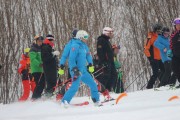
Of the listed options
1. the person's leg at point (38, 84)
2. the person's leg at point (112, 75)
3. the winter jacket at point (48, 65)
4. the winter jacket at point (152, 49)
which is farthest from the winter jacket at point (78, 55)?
the winter jacket at point (152, 49)

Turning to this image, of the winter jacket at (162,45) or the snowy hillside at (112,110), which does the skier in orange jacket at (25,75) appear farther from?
the winter jacket at (162,45)

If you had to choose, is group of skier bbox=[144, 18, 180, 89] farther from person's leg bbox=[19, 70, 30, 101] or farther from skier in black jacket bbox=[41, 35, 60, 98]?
person's leg bbox=[19, 70, 30, 101]

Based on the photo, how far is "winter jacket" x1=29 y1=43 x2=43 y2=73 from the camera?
929cm

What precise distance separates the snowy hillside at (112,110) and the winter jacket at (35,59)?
1058 mm

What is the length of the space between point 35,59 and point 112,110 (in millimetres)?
3518

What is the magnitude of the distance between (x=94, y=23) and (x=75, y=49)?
9201 mm

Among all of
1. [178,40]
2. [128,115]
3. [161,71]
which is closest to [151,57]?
[161,71]

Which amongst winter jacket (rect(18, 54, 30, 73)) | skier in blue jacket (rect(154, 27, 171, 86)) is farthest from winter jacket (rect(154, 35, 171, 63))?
winter jacket (rect(18, 54, 30, 73))

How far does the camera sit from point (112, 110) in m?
6.44

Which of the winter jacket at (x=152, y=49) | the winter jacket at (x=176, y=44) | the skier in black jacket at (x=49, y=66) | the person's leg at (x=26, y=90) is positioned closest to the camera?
the winter jacket at (x=176, y=44)

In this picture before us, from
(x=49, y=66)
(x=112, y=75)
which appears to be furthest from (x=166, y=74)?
(x=49, y=66)

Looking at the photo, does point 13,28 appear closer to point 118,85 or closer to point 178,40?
point 118,85

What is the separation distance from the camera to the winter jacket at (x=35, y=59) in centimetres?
929

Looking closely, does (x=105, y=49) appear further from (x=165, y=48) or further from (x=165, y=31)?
(x=165, y=31)
